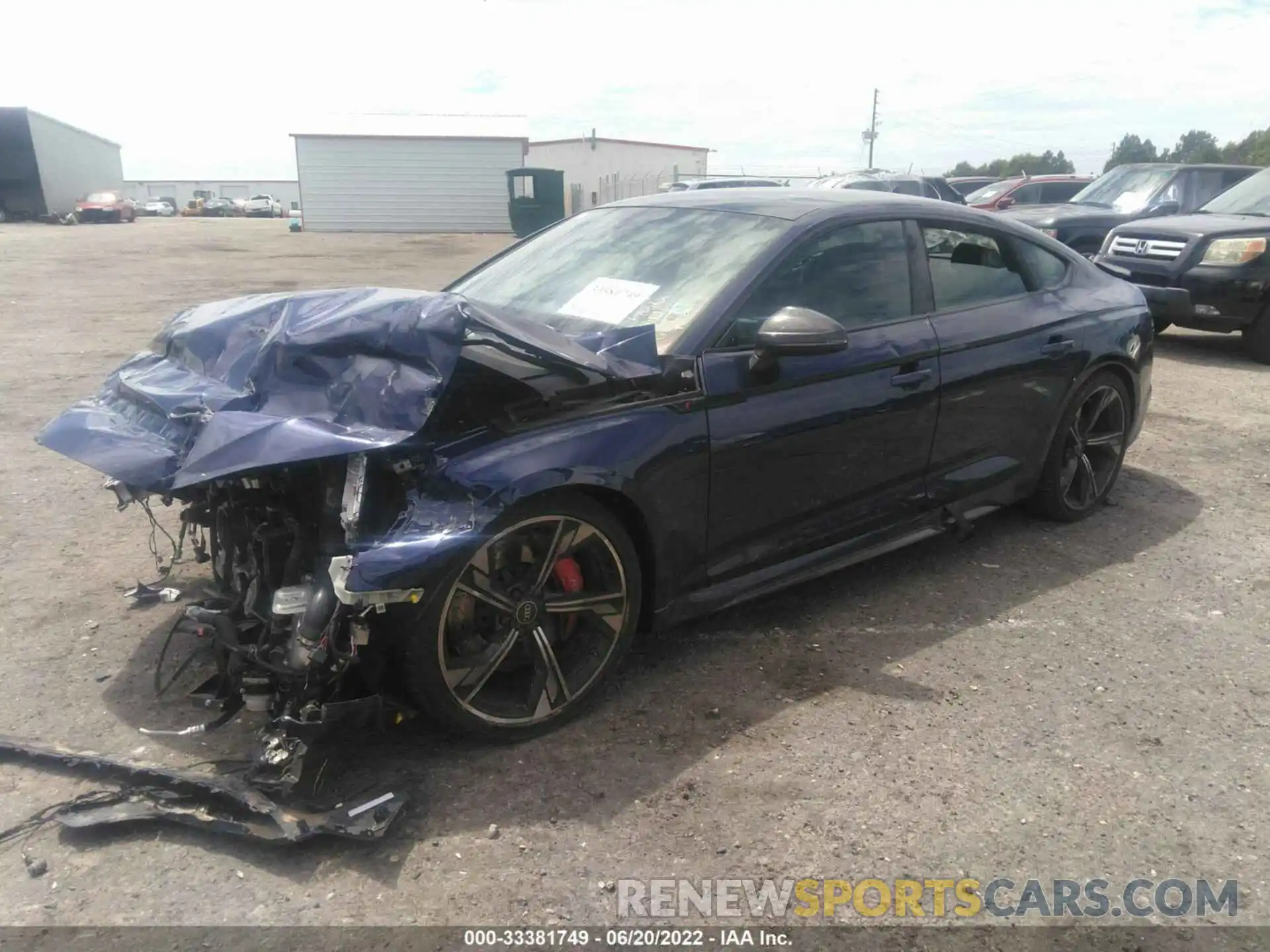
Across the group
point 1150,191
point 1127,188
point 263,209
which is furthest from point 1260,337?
point 263,209

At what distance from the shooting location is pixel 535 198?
Result: 28.4 m

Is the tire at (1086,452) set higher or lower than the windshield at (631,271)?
lower

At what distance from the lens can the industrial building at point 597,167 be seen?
128 ft

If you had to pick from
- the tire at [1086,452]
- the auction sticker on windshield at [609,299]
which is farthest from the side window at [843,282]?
the tire at [1086,452]

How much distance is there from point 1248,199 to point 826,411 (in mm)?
9113

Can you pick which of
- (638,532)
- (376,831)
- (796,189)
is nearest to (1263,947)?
(638,532)

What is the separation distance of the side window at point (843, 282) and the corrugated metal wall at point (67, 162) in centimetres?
4544

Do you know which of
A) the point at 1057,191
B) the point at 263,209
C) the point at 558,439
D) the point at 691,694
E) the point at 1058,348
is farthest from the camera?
the point at 263,209

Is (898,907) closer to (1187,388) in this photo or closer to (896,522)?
(896,522)

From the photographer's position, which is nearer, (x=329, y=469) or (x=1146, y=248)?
(x=329, y=469)

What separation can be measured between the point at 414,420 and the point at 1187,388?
759 centimetres

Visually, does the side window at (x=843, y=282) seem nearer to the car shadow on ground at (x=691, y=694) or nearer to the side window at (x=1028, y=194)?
the car shadow on ground at (x=691, y=694)

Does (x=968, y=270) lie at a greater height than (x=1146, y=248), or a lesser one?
greater

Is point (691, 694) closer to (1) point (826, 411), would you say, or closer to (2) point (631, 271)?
(1) point (826, 411)
